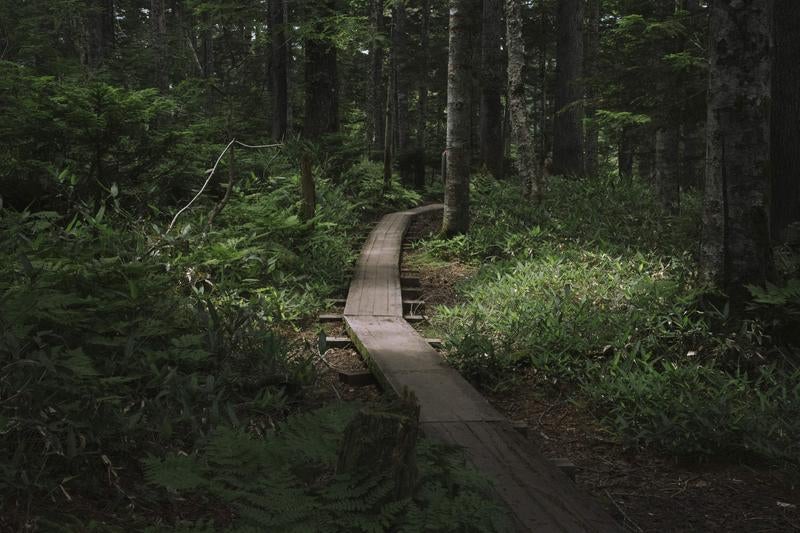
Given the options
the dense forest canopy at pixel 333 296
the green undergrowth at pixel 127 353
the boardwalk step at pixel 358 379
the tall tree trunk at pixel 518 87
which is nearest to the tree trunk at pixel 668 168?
the dense forest canopy at pixel 333 296

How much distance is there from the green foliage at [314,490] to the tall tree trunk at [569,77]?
1565 centimetres

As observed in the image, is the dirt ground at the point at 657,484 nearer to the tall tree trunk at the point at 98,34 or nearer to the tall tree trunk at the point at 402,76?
the tall tree trunk at the point at 402,76

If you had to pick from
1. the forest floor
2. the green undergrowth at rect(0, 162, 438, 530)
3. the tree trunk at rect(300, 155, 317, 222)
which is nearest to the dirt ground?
the forest floor

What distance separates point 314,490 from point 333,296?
6468 millimetres

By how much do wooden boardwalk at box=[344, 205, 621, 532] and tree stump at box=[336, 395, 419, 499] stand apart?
8.3 inches

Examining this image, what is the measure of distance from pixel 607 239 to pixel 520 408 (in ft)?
18.2

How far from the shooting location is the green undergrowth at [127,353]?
3.23 metres

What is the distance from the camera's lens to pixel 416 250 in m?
12.0

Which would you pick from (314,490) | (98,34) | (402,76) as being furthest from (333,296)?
(402,76)

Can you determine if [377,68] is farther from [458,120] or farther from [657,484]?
[657,484]

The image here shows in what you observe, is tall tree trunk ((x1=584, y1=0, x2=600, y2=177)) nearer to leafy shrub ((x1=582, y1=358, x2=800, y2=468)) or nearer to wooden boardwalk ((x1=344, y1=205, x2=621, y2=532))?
wooden boardwalk ((x1=344, y1=205, x2=621, y2=532))

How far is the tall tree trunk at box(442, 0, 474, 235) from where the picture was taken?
1105 centimetres

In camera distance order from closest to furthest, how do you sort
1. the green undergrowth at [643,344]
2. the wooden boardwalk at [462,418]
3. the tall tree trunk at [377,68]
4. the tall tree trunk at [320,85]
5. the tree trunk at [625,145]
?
the wooden boardwalk at [462,418] < the green undergrowth at [643,344] < the tree trunk at [625,145] < the tall tree trunk at [320,85] < the tall tree trunk at [377,68]

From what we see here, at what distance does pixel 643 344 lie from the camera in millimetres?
6215
